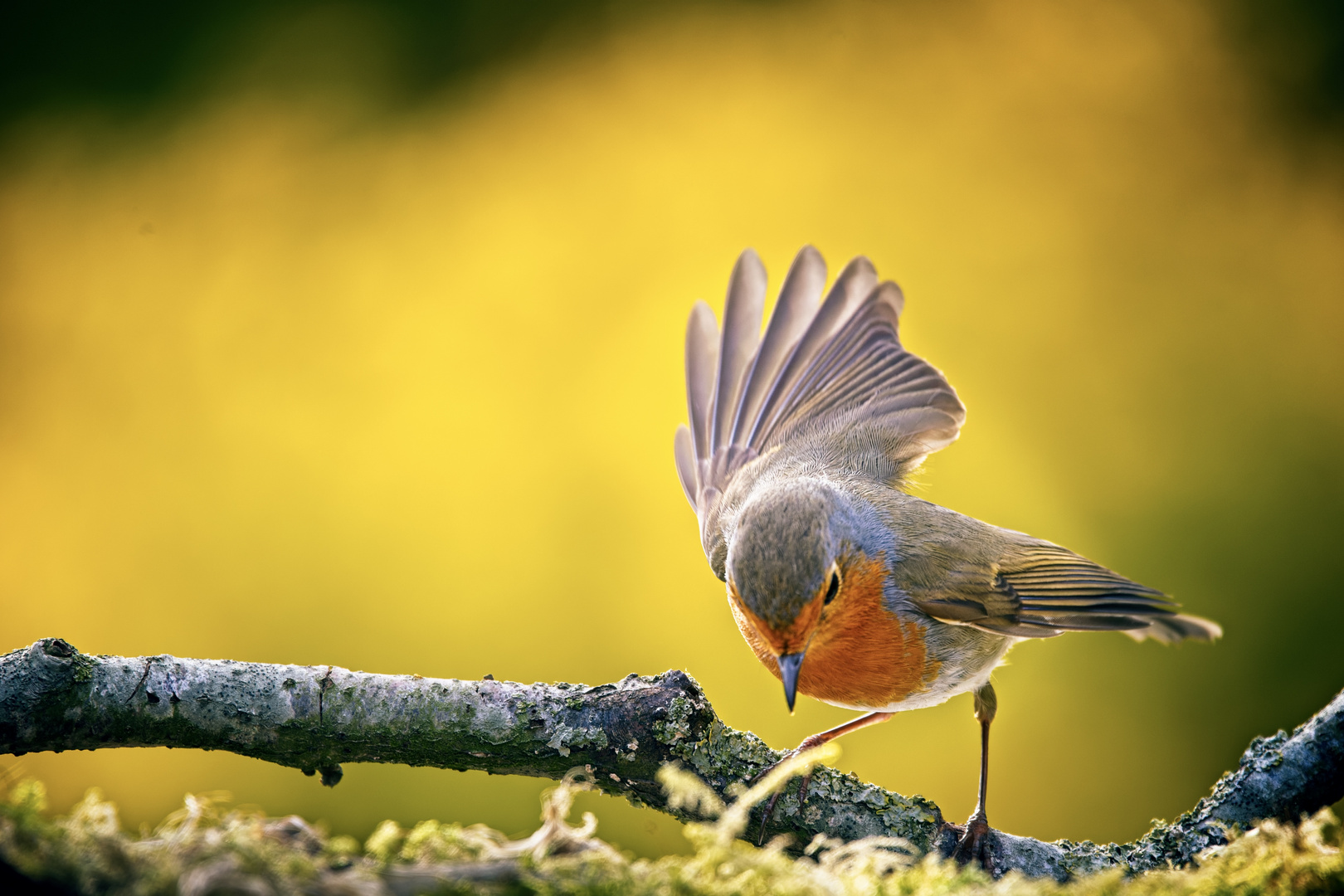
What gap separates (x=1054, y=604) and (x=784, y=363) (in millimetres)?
1933

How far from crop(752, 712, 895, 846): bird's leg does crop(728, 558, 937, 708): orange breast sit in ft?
0.89

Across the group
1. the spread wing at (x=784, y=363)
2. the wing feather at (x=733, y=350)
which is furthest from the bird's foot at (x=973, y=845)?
the wing feather at (x=733, y=350)

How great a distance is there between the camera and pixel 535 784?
184 inches

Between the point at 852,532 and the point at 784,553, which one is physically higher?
the point at 852,532

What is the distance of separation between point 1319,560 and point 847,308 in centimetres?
264

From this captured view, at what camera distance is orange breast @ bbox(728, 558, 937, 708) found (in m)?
3.11

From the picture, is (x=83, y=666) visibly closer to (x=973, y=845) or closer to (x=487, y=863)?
(x=487, y=863)

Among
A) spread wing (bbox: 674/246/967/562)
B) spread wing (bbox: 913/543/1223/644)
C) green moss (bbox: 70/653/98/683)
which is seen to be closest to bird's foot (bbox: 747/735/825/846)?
spread wing (bbox: 913/543/1223/644)

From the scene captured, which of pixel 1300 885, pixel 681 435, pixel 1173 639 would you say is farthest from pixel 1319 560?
pixel 1300 885

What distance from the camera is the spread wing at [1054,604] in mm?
3109

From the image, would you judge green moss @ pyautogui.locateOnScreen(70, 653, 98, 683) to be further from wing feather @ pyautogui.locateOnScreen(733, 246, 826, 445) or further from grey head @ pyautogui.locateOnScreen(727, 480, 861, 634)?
wing feather @ pyautogui.locateOnScreen(733, 246, 826, 445)

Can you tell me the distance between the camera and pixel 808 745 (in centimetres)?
343

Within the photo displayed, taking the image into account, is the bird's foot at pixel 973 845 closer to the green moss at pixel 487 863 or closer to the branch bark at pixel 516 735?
the branch bark at pixel 516 735

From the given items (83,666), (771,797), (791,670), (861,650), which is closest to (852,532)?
(861,650)
